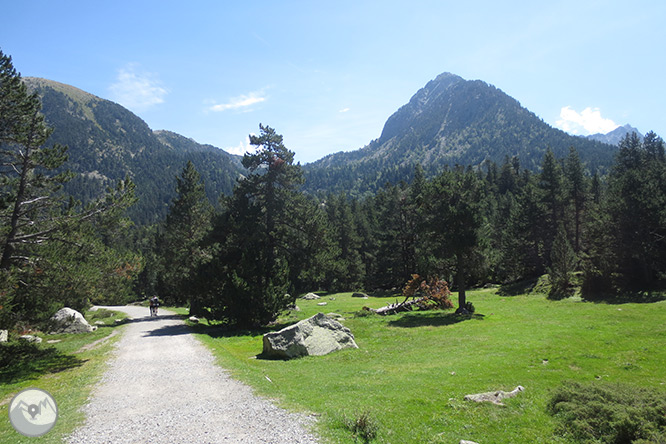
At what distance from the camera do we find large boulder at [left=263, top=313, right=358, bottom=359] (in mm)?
19125

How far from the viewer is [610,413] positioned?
889 cm

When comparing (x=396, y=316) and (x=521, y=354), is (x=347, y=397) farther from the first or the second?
(x=396, y=316)

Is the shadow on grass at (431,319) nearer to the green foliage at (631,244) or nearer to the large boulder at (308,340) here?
the large boulder at (308,340)

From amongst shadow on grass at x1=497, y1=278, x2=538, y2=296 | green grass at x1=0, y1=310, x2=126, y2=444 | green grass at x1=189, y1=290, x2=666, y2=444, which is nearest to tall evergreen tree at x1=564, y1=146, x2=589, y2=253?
shadow on grass at x1=497, y1=278, x2=538, y2=296

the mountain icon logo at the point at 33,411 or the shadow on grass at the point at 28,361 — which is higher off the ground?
the mountain icon logo at the point at 33,411

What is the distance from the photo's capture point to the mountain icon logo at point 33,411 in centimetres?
634

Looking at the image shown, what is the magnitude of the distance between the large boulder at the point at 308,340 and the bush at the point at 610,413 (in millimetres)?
12375

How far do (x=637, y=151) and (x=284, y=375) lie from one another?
3444 inches

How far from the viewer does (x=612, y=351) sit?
17469mm

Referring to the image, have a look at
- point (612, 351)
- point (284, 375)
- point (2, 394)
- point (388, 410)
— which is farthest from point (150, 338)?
point (612, 351)

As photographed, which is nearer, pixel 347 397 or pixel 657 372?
pixel 347 397

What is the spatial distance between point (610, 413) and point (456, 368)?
6.89 meters

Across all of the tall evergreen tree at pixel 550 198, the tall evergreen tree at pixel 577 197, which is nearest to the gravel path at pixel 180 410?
the tall evergreen tree at pixel 550 198

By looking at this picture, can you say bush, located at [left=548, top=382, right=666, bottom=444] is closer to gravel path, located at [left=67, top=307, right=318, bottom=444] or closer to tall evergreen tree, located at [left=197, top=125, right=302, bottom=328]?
gravel path, located at [left=67, top=307, right=318, bottom=444]
